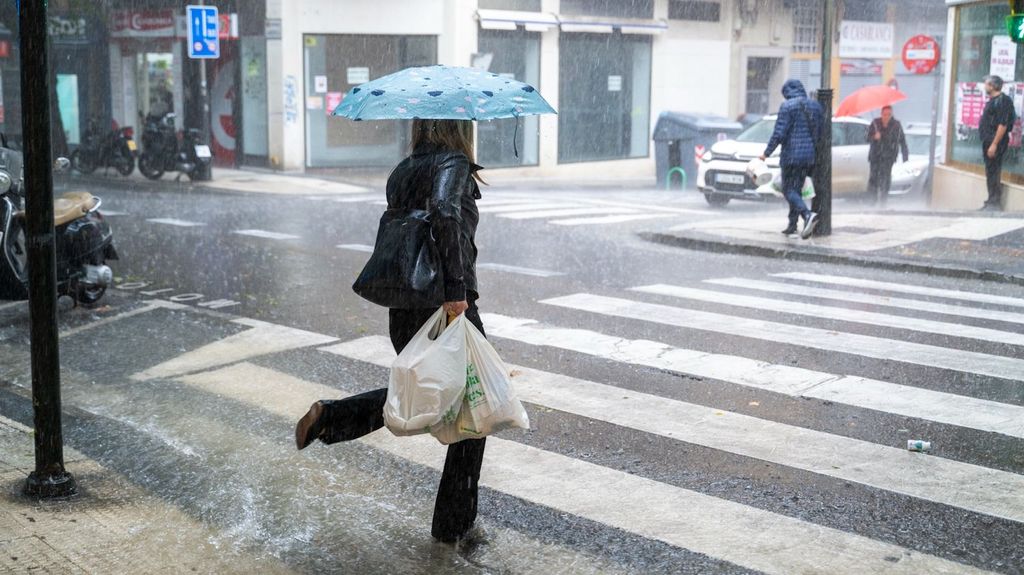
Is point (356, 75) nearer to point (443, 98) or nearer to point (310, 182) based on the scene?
point (310, 182)

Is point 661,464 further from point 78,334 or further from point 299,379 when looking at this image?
point 78,334

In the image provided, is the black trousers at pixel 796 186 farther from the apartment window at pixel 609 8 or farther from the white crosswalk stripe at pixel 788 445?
the apartment window at pixel 609 8

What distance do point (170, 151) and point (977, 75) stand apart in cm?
1450

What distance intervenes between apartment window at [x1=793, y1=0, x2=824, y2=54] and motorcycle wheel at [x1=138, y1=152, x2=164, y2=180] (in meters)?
20.0

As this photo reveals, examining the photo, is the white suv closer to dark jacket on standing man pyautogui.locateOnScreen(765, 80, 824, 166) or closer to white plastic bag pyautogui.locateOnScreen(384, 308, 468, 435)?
dark jacket on standing man pyautogui.locateOnScreen(765, 80, 824, 166)

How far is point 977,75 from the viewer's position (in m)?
19.3

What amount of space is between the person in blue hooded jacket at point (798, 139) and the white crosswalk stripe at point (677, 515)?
870cm

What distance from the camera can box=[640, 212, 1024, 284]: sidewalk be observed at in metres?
12.1

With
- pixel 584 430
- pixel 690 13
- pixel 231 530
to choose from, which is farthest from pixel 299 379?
pixel 690 13

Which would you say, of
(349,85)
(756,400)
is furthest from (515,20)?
(756,400)

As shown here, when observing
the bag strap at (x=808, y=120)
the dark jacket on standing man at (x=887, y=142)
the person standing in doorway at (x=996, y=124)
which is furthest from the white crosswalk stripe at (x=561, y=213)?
the person standing in doorway at (x=996, y=124)

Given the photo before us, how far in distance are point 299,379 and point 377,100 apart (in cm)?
317

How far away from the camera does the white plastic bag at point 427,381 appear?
4.22 metres

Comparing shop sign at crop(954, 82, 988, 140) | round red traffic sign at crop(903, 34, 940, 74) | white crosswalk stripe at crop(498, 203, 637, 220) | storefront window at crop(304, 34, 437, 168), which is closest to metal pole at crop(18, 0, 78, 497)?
white crosswalk stripe at crop(498, 203, 637, 220)
